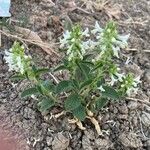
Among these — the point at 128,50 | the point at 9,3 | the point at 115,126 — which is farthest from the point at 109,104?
the point at 9,3

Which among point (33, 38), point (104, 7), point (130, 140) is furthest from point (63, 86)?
point (104, 7)

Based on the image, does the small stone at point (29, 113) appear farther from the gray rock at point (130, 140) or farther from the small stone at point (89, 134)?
the gray rock at point (130, 140)

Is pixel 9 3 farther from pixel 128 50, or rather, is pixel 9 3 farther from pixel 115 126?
pixel 115 126

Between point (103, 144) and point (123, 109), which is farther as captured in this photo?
point (123, 109)

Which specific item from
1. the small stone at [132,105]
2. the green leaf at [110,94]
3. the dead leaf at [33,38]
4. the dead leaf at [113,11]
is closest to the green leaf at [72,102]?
the green leaf at [110,94]

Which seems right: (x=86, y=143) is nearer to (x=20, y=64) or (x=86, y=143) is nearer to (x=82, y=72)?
(x=82, y=72)
